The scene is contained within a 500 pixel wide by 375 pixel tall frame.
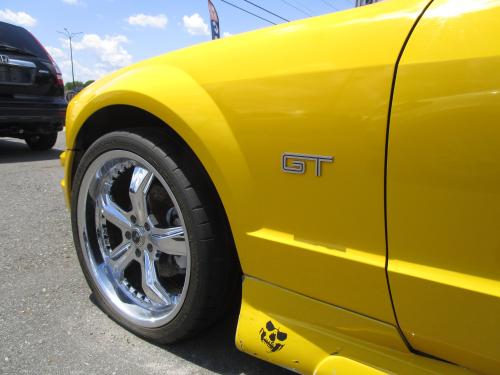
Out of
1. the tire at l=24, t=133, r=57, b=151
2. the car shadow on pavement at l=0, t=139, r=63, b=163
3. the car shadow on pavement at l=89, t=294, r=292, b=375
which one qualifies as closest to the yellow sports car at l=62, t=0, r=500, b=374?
the car shadow on pavement at l=89, t=294, r=292, b=375

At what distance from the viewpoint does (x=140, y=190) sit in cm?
181

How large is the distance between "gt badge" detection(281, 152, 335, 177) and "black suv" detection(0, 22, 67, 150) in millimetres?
5458

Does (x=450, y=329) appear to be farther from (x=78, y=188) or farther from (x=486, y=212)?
(x=78, y=188)

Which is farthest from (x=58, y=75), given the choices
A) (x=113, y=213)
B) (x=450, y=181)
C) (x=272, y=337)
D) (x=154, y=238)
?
(x=450, y=181)

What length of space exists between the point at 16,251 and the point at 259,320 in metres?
2.11

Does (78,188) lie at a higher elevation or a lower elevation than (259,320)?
higher

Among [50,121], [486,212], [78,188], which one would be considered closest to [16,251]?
[78,188]

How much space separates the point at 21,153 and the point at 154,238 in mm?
6145

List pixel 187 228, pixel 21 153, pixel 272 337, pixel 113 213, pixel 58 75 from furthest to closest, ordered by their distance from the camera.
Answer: pixel 21 153
pixel 58 75
pixel 113 213
pixel 187 228
pixel 272 337

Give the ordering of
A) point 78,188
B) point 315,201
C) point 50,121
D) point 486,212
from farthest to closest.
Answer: point 50,121
point 78,188
point 315,201
point 486,212

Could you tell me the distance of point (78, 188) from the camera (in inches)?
78.0

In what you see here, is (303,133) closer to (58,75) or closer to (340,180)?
(340,180)

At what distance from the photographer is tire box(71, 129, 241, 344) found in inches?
60.8

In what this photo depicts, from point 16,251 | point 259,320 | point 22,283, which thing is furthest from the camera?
point 16,251
